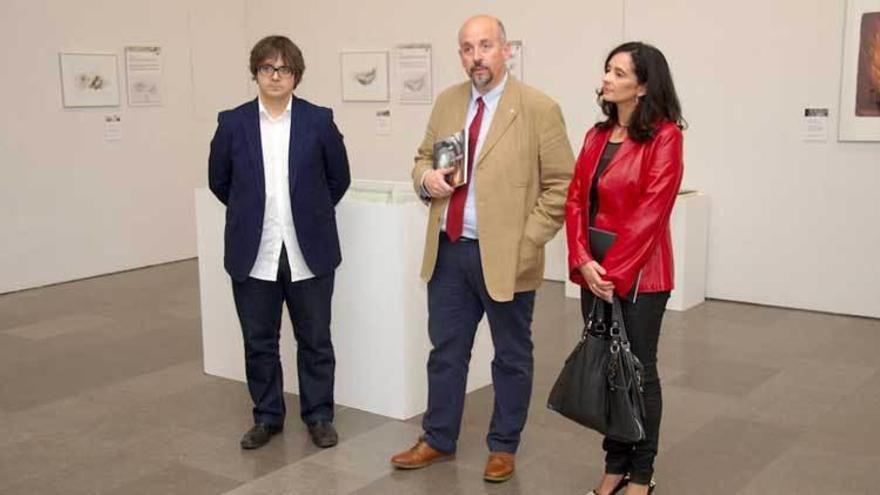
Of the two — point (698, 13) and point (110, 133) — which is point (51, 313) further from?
point (698, 13)

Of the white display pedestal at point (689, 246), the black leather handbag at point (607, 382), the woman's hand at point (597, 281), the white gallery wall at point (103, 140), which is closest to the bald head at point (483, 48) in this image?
the woman's hand at point (597, 281)

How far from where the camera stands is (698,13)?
6.41 metres

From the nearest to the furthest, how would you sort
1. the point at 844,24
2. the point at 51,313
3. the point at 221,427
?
the point at 221,427 → the point at 844,24 → the point at 51,313

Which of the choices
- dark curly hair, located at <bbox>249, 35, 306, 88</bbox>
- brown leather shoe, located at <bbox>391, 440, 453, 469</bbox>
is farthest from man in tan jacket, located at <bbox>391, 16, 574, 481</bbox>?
dark curly hair, located at <bbox>249, 35, 306, 88</bbox>

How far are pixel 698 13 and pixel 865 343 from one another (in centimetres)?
245

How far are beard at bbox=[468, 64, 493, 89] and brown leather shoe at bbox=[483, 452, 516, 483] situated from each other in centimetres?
136

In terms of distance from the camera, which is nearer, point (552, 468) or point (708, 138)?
point (552, 468)

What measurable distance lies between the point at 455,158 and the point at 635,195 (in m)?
0.69

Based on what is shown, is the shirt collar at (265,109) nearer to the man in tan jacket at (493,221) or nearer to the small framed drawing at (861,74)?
the man in tan jacket at (493,221)

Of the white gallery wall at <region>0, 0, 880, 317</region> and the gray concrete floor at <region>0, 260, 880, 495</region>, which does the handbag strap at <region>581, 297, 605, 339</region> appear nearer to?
the gray concrete floor at <region>0, 260, 880, 495</region>

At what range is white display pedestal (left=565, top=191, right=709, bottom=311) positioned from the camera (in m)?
6.15

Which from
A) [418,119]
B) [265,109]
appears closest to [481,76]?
[265,109]

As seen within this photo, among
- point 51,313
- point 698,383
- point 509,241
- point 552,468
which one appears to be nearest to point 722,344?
point 698,383

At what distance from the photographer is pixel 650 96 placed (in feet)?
9.46
